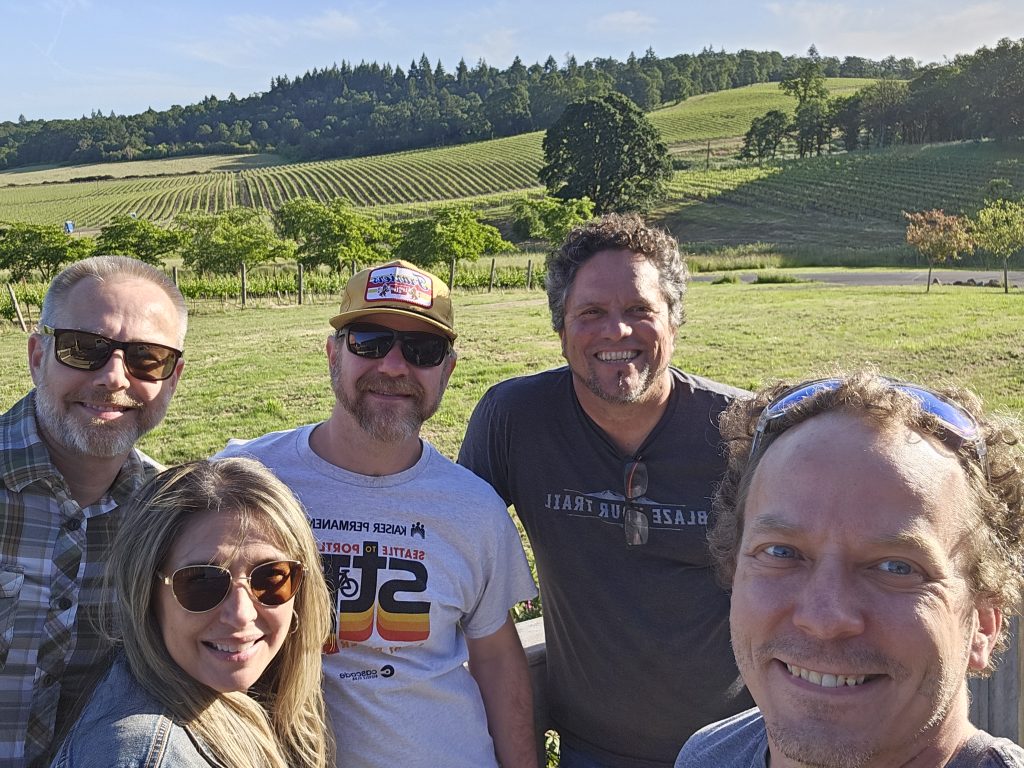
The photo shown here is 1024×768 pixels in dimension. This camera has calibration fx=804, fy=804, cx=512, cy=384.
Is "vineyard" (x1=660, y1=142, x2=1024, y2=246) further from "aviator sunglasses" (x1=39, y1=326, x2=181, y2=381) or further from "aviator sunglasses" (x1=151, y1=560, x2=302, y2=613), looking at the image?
"aviator sunglasses" (x1=151, y1=560, x2=302, y2=613)

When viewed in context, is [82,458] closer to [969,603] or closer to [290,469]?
[290,469]

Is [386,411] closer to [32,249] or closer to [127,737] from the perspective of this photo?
[127,737]

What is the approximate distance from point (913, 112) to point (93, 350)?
96.8 m

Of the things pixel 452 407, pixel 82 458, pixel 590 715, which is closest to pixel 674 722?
pixel 590 715

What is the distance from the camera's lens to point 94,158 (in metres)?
129

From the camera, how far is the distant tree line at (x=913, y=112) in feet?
266

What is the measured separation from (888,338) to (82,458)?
1477cm

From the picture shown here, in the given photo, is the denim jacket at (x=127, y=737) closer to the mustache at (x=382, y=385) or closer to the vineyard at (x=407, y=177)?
Result: the mustache at (x=382, y=385)

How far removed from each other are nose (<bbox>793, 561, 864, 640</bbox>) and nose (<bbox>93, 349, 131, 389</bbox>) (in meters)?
2.01

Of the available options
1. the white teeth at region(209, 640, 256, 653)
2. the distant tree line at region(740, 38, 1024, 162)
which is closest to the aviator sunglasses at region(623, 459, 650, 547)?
the white teeth at region(209, 640, 256, 653)

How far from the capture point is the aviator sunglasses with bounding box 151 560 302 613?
1.83 meters

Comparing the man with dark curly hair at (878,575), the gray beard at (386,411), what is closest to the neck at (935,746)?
the man with dark curly hair at (878,575)

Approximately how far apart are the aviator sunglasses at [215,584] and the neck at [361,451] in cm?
51

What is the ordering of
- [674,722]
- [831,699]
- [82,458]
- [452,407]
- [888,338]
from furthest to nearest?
[888,338] < [452,407] < [674,722] < [82,458] < [831,699]
